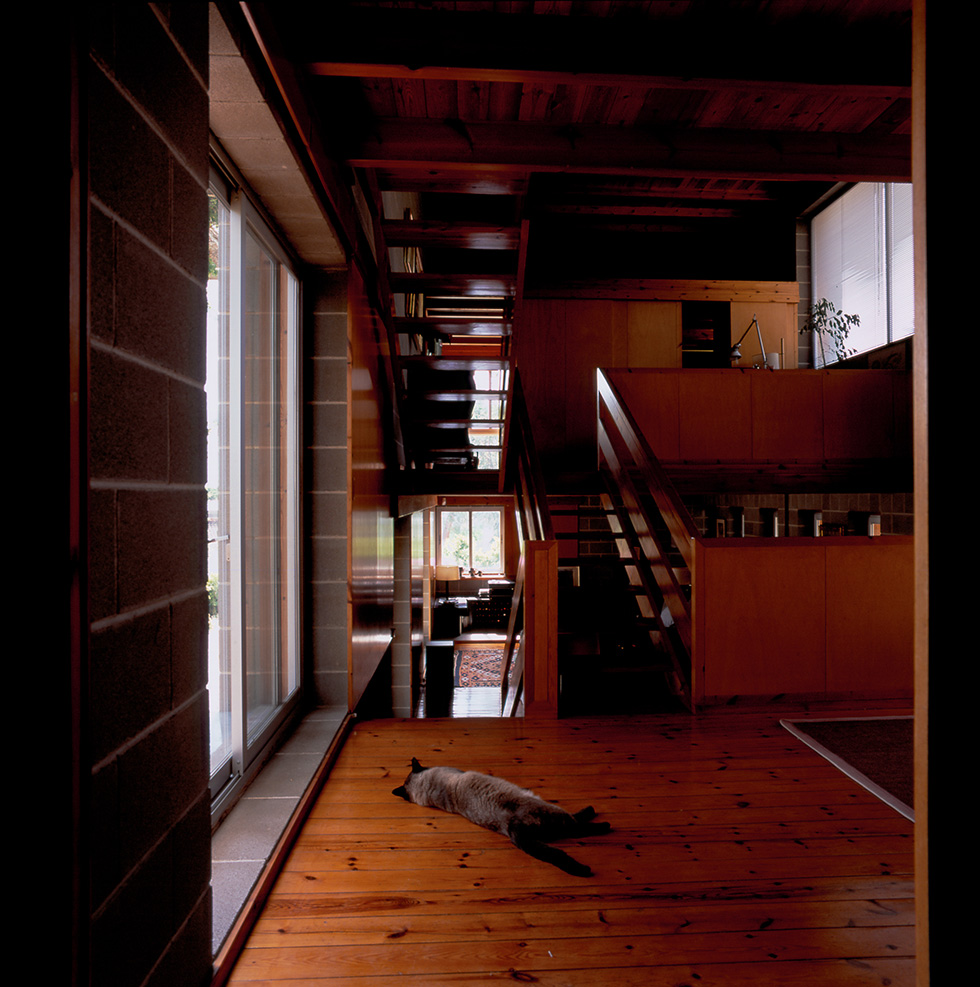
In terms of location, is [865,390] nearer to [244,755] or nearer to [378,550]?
[378,550]

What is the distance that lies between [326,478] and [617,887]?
7.74ft

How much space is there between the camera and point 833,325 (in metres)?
8.22

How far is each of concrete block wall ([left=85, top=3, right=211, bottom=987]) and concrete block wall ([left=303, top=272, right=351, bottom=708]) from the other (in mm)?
1915

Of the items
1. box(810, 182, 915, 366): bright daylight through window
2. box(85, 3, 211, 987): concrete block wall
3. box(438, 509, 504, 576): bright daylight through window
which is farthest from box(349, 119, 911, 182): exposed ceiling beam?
box(438, 509, 504, 576): bright daylight through window

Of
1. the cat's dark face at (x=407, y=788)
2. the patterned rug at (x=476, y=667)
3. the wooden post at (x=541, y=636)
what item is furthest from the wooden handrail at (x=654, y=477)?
the patterned rug at (x=476, y=667)

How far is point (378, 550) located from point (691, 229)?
253 inches

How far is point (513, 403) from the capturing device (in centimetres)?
486

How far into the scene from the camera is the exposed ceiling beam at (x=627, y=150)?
2.99 meters

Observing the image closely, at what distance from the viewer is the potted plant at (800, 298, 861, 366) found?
25.4 ft

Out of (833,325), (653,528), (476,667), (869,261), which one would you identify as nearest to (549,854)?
(653,528)

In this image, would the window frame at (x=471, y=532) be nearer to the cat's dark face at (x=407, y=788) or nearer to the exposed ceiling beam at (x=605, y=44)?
the cat's dark face at (x=407, y=788)

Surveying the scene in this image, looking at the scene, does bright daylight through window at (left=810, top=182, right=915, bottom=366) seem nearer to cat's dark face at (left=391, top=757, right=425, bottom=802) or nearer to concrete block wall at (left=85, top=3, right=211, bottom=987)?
cat's dark face at (left=391, top=757, right=425, bottom=802)

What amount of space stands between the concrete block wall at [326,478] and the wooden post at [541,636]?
1.00m

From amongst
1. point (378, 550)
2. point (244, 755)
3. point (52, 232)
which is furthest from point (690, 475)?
point (52, 232)
